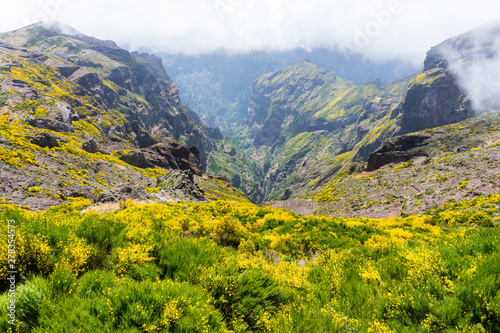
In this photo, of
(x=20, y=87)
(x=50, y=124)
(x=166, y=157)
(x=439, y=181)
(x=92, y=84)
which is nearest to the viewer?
(x=439, y=181)

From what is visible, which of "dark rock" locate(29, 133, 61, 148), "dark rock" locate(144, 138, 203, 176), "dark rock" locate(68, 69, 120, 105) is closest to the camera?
"dark rock" locate(29, 133, 61, 148)

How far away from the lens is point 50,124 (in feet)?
288

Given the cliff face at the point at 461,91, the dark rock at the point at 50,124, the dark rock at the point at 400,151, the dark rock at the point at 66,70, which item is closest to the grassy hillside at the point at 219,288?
the dark rock at the point at 400,151

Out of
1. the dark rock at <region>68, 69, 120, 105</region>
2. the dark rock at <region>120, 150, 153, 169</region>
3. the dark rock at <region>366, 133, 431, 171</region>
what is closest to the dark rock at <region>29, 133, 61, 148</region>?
the dark rock at <region>120, 150, 153, 169</region>

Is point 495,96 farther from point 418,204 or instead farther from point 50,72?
point 50,72

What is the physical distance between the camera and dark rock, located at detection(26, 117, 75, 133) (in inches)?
3282

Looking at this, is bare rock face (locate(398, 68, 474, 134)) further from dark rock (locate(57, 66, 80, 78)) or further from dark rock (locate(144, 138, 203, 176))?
dark rock (locate(57, 66, 80, 78))

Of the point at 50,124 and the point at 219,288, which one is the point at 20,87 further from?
the point at 219,288

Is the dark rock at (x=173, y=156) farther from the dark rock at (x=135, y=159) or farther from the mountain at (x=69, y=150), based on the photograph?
Answer: the dark rock at (x=135, y=159)

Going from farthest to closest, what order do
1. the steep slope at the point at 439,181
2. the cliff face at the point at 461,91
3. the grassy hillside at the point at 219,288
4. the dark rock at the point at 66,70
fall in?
the dark rock at the point at 66,70
the cliff face at the point at 461,91
the steep slope at the point at 439,181
the grassy hillside at the point at 219,288

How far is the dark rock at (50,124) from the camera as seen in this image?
8338 cm

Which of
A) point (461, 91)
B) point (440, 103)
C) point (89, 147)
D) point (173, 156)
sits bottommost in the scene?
point (440, 103)

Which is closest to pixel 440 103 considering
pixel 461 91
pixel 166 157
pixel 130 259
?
pixel 461 91

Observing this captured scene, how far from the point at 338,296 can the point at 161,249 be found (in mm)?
5918
